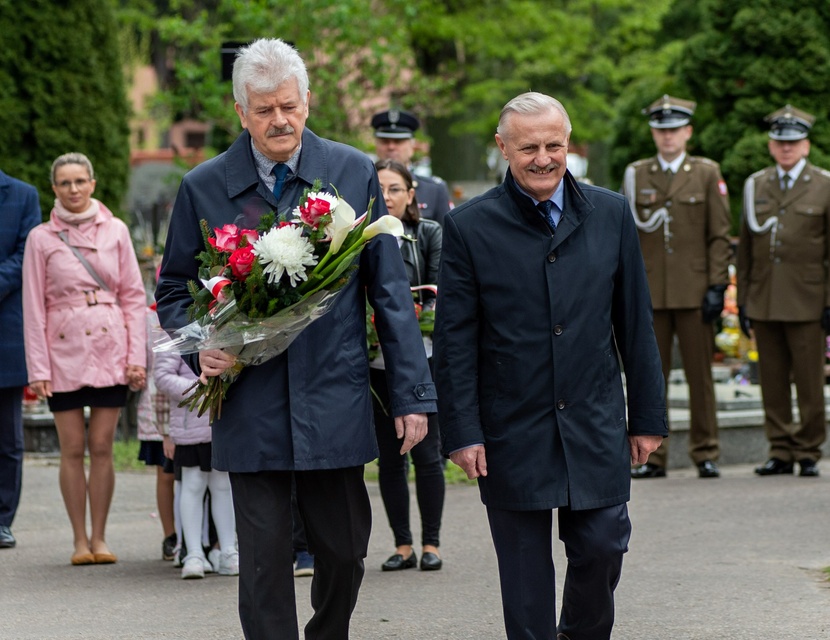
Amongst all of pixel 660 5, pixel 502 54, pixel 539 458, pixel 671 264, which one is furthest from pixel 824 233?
pixel 660 5

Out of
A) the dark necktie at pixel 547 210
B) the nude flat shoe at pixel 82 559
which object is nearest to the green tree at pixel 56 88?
the nude flat shoe at pixel 82 559

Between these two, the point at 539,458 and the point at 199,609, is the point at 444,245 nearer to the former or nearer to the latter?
the point at 539,458

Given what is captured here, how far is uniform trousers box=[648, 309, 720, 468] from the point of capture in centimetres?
1005

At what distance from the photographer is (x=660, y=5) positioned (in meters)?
28.0

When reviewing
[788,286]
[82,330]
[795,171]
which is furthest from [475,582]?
[795,171]

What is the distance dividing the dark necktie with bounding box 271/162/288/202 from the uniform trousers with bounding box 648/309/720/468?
5505 millimetres

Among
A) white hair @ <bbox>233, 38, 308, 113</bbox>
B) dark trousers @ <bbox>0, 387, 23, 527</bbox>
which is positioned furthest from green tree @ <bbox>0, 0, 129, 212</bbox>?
white hair @ <bbox>233, 38, 308, 113</bbox>

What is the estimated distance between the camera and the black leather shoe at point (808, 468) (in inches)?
392

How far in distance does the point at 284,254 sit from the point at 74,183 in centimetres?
356

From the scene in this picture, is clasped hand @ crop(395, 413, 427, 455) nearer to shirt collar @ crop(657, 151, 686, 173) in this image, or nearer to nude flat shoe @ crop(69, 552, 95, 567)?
nude flat shoe @ crop(69, 552, 95, 567)

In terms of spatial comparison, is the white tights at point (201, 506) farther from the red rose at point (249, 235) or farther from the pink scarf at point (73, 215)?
the red rose at point (249, 235)

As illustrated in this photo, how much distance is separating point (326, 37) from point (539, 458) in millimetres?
15087

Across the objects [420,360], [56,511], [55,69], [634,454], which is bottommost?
[56,511]

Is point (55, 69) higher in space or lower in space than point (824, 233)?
higher
